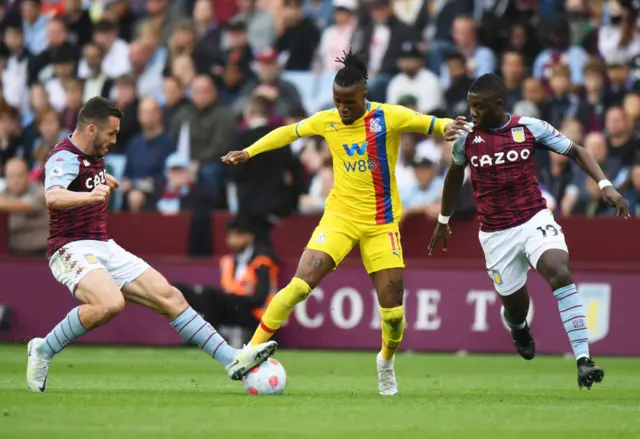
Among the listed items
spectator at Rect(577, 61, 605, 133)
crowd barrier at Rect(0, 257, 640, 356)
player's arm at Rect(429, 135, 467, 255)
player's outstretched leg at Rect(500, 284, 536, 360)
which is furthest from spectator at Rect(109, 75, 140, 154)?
player's outstretched leg at Rect(500, 284, 536, 360)

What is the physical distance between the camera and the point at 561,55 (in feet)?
62.9

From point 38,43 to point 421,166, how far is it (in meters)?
9.13

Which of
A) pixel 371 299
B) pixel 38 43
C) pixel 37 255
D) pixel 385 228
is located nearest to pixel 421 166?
pixel 371 299

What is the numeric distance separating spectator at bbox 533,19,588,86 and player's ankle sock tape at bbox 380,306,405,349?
9.07m

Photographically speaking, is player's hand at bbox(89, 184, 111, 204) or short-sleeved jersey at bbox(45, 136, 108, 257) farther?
short-sleeved jersey at bbox(45, 136, 108, 257)

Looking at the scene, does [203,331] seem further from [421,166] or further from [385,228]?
[421,166]

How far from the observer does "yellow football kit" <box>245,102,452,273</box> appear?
10.8 m

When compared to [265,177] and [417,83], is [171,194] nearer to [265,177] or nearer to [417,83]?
[265,177]

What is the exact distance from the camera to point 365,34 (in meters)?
20.4

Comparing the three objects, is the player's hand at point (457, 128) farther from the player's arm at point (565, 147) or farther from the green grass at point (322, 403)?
the green grass at point (322, 403)

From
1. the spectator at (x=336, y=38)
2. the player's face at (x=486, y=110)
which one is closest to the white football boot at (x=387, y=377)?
the player's face at (x=486, y=110)

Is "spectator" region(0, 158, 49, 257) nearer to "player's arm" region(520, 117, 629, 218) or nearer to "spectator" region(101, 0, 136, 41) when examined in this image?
"spectator" region(101, 0, 136, 41)

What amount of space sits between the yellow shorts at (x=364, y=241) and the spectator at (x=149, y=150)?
883cm

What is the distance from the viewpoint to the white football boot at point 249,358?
1014 centimetres
